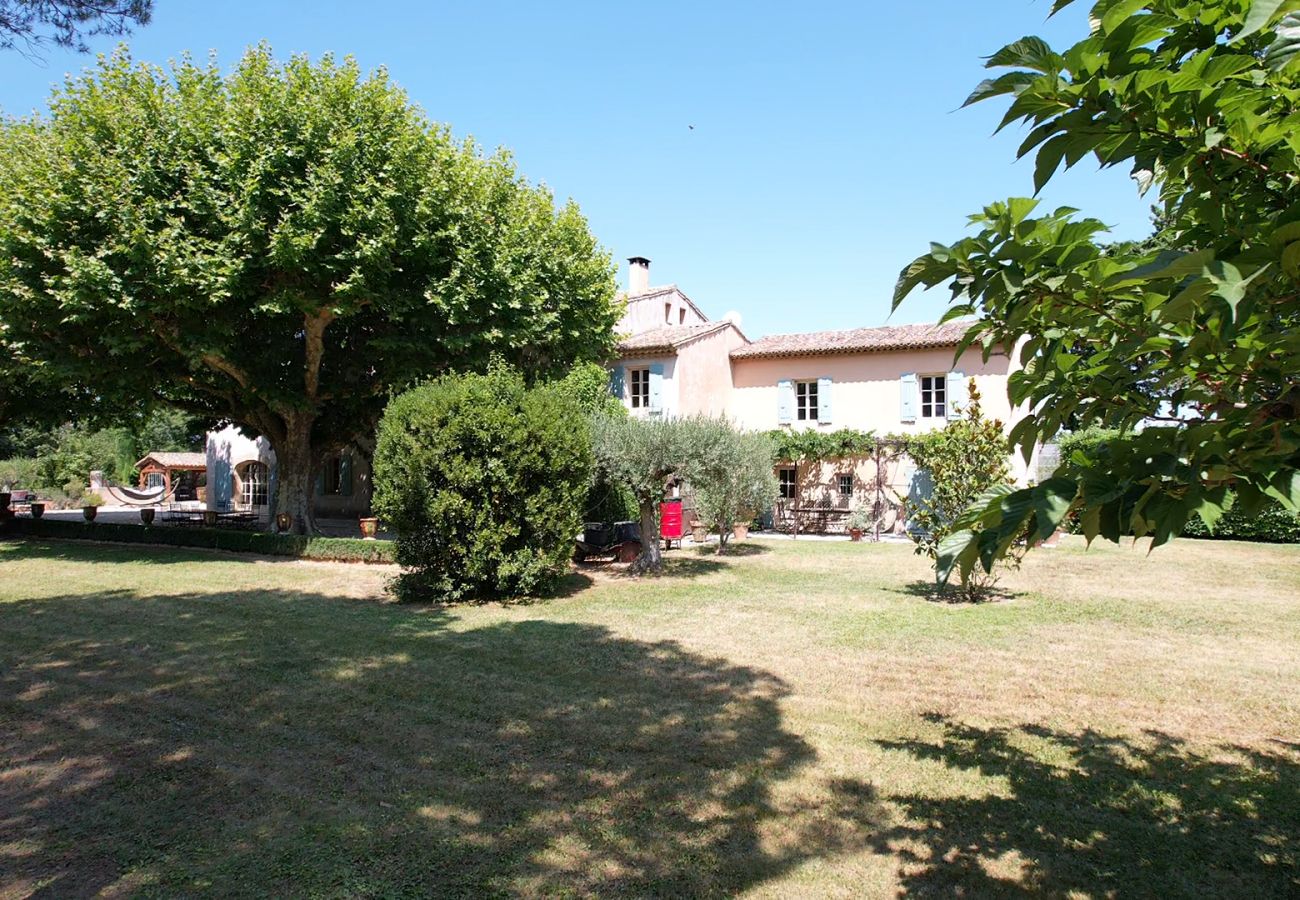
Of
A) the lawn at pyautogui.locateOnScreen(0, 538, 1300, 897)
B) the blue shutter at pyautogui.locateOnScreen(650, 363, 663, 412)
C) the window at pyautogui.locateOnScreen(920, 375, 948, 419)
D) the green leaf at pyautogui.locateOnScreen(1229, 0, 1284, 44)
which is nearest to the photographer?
the green leaf at pyautogui.locateOnScreen(1229, 0, 1284, 44)

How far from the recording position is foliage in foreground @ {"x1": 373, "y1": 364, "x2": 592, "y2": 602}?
10836 mm

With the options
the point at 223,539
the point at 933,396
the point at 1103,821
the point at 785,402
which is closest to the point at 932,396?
the point at 933,396

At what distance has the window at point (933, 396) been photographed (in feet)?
77.4

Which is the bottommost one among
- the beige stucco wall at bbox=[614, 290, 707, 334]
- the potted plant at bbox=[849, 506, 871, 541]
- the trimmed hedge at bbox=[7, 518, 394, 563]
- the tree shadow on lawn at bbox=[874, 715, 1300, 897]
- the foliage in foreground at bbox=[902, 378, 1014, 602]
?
the tree shadow on lawn at bbox=[874, 715, 1300, 897]

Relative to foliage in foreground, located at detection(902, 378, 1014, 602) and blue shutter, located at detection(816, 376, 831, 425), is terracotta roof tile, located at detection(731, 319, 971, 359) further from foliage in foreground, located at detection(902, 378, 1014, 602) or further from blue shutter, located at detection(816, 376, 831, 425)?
foliage in foreground, located at detection(902, 378, 1014, 602)

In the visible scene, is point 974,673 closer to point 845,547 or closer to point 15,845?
point 15,845

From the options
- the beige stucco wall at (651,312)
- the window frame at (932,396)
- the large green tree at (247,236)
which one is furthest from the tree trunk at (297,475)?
the window frame at (932,396)

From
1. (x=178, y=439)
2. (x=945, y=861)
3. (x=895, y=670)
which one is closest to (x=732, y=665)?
(x=895, y=670)

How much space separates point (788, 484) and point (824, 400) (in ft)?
10.3

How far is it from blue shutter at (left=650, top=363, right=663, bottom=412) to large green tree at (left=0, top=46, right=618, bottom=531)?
7086mm

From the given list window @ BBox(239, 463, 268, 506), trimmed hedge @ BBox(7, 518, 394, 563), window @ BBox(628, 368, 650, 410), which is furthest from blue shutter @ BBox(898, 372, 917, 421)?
window @ BBox(239, 463, 268, 506)

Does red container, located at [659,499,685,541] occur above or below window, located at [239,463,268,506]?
below

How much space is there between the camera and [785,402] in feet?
85.1

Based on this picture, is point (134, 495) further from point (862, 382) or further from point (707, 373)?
point (862, 382)
